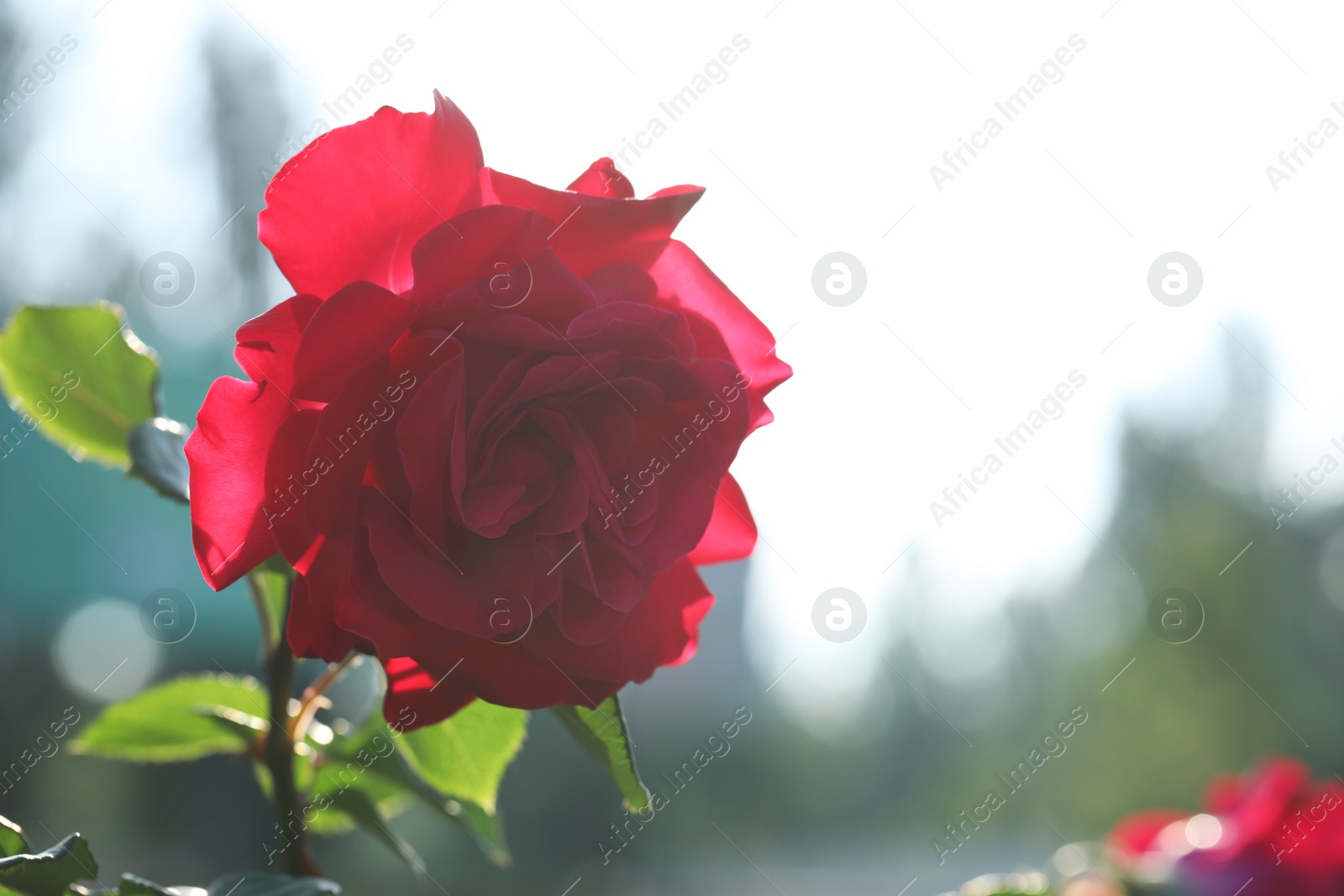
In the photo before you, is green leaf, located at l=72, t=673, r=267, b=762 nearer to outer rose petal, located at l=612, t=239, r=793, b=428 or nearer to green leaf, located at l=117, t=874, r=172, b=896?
green leaf, located at l=117, t=874, r=172, b=896

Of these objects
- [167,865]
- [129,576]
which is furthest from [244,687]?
[167,865]

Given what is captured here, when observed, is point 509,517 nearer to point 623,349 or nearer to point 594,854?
Result: point 623,349

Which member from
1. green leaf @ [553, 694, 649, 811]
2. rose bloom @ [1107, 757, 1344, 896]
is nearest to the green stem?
green leaf @ [553, 694, 649, 811]

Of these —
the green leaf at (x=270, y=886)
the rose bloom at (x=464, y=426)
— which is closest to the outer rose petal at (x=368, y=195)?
the rose bloom at (x=464, y=426)

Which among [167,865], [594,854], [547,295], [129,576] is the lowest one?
[167,865]

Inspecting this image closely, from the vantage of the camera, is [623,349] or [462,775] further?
[462,775]

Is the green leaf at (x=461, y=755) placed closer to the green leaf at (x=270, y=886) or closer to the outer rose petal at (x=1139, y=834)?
the green leaf at (x=270, y=886)
